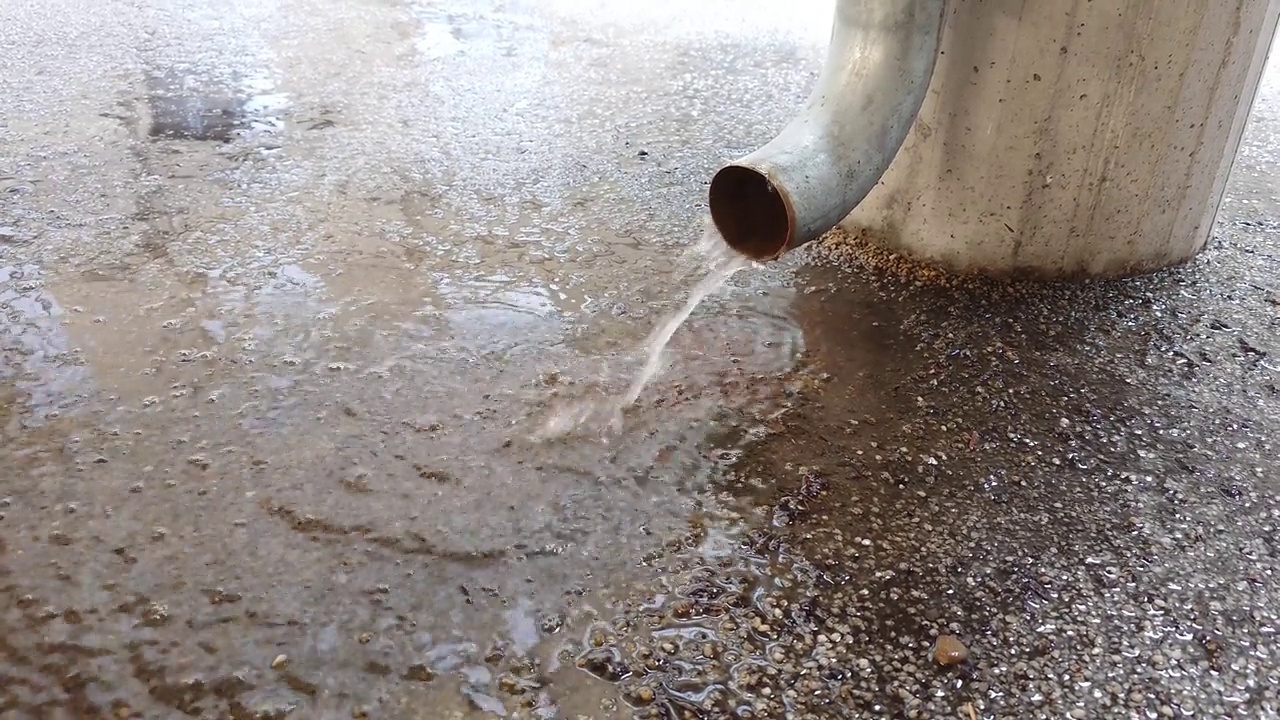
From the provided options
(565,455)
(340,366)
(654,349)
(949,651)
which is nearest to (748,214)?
(654,349)

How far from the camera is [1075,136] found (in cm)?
230

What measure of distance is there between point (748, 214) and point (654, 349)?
40 cm

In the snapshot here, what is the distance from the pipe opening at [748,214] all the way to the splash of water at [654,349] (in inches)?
3.2

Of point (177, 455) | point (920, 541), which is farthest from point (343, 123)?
point (920, 541)

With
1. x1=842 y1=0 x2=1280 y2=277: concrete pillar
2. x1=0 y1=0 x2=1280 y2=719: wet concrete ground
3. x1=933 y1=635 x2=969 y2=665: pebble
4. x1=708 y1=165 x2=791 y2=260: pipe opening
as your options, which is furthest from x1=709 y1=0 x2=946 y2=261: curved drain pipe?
x1=933 y1=635 x2=969 y2=665: pebble

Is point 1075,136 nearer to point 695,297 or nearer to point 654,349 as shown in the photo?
point 695,297

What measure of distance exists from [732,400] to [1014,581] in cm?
69

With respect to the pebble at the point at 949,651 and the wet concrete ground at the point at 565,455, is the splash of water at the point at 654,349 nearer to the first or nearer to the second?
the wet concrete ground at the point at 565,455

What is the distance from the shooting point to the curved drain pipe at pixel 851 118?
204 cm

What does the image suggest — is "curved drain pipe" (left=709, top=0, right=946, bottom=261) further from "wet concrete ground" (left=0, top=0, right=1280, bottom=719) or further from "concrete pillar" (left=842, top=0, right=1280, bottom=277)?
"wet concrete ground" (left=0, top=0, right=1280, bottom=719)

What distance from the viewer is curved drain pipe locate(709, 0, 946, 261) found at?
204 centimetres

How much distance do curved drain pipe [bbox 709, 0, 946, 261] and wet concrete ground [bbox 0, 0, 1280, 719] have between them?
37 centimetres

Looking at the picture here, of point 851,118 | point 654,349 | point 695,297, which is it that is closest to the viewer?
point 851,118

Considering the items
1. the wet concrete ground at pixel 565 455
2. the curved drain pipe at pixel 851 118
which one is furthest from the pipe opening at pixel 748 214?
the wet concrete ground at pixel 565 455
